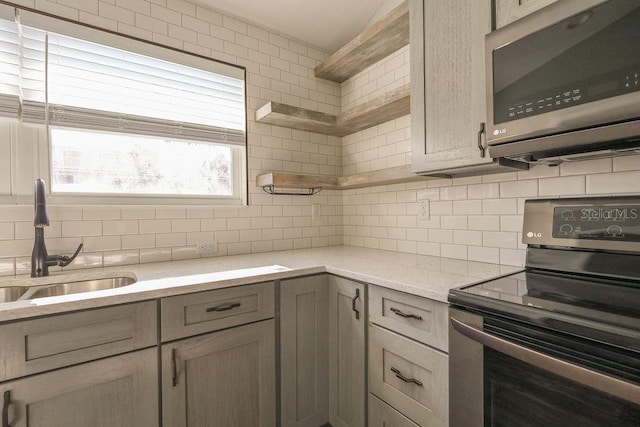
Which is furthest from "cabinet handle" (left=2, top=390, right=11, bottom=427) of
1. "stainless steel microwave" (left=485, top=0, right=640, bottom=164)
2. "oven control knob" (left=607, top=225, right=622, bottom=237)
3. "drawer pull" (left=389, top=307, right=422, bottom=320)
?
"oven control knob" (left=607, top=225, right=622, bottom=237)

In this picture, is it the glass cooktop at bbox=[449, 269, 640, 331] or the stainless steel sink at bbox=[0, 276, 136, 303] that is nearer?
the glass cooktop at bbox=[449, 269, 640, 331]

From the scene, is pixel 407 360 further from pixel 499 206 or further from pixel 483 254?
pixel 499 206

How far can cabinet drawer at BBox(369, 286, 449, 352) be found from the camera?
42.5 inches

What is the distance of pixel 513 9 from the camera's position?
3.75 feet

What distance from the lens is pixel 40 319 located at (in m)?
1.01

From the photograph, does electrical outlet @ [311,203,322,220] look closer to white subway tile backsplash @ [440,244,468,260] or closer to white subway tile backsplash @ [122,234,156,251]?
white subway tile backsplash @ [440,244,468,260]

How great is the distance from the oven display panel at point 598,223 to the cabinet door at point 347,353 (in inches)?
32.5

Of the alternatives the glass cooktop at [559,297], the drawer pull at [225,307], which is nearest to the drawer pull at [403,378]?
the glass cooktop at [559,297]

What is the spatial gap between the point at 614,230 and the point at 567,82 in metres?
0.53

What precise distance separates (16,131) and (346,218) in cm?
207

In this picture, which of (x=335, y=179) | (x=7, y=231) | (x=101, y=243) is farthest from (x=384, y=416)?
(x=7, y=231)

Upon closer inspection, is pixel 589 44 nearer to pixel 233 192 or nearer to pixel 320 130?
pixel 320 130

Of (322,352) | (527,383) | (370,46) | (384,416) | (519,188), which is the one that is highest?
(370,46)

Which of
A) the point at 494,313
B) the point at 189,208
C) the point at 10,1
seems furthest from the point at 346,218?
the point at 10,1
